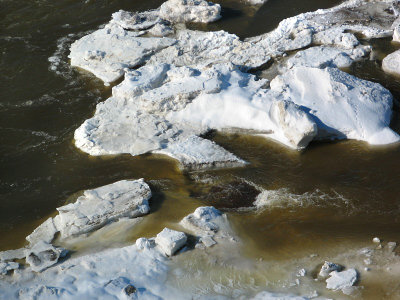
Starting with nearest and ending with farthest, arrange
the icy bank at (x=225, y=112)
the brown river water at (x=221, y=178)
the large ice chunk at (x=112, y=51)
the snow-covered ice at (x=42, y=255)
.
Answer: the snow-covered ice at (x=42, y=255) → the brown river water at (x=221, y=178) → the icy bank at (x=225, y=112) → the large ice chunk at (x=112, y=51)

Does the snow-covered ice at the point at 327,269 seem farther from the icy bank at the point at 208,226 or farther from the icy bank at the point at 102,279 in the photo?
the icy bank at the point at 102,279

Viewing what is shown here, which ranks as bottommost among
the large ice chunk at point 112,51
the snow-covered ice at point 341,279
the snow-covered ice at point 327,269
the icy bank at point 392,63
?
the snow-covered ice at point 341,279

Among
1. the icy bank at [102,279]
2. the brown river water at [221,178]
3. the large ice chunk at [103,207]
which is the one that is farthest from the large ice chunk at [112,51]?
the icy bank at [102,279]

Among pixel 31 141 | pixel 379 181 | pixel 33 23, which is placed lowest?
pixel 379 181

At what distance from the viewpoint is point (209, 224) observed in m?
6.38

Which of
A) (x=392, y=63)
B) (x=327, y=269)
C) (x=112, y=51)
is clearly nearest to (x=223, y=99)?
(x=112, y=51)

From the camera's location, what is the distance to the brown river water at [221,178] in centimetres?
643

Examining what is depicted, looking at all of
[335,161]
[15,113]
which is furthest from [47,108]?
[335,161]

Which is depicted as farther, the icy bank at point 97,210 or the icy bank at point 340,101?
the icy bank at point 340,101

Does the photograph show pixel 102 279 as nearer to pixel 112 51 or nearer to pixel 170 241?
pixel 170 241

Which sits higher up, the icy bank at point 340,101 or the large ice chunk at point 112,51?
the large ice chunk at point 112,51

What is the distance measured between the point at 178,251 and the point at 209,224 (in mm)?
574

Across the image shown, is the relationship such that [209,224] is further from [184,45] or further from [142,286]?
[184,45]

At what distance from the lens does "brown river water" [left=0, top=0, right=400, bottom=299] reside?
6426 mm
